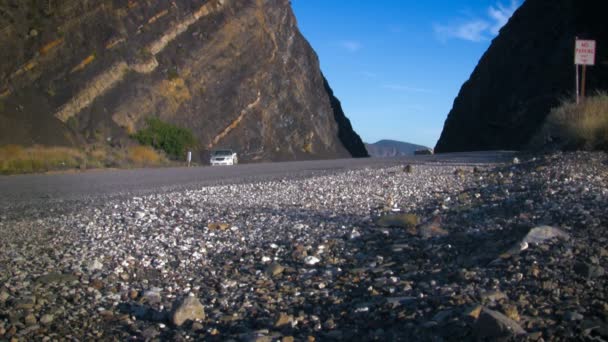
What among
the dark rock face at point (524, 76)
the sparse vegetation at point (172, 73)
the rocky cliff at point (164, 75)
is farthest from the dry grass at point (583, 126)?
the sparse vegetation at point (172, 73)

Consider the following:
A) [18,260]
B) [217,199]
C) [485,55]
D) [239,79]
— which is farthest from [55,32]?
[485,55]

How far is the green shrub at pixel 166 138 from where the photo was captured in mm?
41531

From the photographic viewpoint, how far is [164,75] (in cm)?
4738

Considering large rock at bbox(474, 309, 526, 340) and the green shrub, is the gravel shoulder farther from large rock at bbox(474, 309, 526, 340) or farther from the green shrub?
the green shrub

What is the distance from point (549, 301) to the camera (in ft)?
11.8

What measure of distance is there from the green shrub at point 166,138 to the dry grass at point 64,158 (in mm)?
5210

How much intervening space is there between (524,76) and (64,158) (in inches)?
2036

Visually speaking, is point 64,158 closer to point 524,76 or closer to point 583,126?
point 583,126

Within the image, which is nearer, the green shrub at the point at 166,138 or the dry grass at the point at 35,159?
the dry grass at the point at 35,159

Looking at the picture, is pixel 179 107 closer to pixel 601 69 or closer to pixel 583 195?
pixel 601 69

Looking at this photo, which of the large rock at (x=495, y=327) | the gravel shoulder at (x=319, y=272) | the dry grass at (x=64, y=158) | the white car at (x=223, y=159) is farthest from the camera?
the white car at (x=223, y=159)

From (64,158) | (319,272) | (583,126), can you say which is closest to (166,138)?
(64,158)

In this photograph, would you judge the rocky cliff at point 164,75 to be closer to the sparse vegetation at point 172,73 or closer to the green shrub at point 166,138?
the sparse vegetation at point 172,73

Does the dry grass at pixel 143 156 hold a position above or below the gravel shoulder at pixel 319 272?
above
